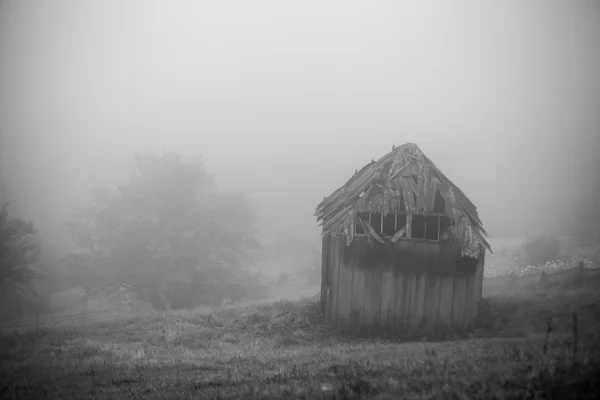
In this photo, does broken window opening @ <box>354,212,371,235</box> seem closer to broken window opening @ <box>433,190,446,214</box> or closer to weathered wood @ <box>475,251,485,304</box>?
broken window opening @ <box>433,190,446,214</box>

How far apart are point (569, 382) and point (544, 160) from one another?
150837mm

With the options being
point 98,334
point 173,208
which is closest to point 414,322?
point 98,334

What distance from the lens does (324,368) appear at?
7.86 m

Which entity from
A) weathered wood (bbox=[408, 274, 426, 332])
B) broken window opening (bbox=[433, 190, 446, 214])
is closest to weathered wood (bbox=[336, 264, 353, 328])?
weathered wood (bbox=[408, 274, 426, 332])

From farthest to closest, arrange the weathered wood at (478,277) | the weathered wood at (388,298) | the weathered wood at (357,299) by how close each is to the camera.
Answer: the weathered wood at (357,299)
the weathered wood at (388,298)
the weathered wood at (478,277)

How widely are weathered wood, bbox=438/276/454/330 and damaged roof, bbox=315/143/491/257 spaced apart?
1.31m

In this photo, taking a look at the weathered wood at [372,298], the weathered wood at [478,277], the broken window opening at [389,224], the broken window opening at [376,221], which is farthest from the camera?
the broken window opening at [389,224]

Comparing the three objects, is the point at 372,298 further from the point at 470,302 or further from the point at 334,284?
the point at 470,302

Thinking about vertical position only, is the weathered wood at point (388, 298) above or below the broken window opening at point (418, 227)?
below

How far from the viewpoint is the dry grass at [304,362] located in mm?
5941

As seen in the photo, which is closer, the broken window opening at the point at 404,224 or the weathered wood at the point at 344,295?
the broken window opening at the point at 404,224

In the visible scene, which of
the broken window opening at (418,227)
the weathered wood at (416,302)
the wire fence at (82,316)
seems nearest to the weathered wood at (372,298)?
the weathered wood at (416,302)

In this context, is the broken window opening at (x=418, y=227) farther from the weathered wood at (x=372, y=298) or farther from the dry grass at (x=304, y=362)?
the dry grass at (x=304, y=362)

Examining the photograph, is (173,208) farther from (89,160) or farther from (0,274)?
(89,160)
